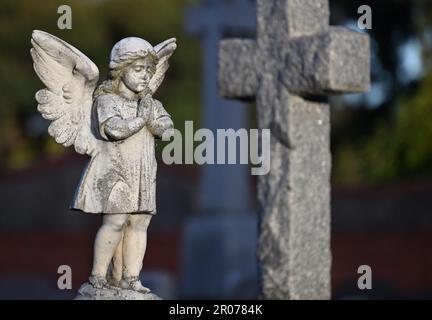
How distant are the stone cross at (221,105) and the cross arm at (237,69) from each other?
15.7 ft

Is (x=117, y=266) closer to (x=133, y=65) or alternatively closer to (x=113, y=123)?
(x=113, y=123)

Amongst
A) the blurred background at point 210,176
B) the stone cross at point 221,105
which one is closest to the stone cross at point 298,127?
the blurred background at point 210,176

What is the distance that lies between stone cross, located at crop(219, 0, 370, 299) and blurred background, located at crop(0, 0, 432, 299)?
4187 mm

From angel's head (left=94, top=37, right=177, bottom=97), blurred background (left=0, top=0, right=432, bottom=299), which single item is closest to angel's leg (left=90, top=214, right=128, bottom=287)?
angel's head (left=94, top=37, right=177, bottom=97)

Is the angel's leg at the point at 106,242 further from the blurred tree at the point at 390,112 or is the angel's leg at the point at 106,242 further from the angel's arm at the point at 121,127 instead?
the blurred tree at the point at 390,112

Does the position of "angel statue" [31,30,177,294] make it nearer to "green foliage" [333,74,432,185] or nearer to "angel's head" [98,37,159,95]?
"angel's head" [98,37,159,95]

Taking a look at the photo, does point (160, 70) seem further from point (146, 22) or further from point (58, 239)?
point (146, 22)

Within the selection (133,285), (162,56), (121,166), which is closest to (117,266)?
(133,285)

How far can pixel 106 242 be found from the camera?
20.2 ft

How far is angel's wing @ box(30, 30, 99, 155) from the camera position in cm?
618

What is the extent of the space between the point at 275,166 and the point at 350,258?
7007mm

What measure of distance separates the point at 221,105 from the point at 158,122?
7386 mm

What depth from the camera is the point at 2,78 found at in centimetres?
2559
